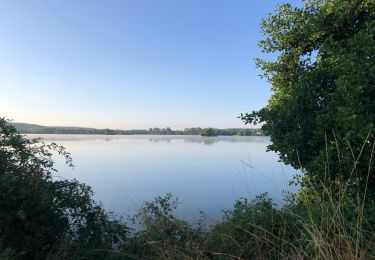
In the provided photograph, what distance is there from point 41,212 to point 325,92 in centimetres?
562

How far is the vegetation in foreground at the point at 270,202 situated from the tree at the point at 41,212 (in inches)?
0.7

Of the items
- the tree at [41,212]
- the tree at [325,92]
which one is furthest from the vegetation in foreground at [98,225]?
the tree at [325,92]

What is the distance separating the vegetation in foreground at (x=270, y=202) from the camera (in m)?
4.41

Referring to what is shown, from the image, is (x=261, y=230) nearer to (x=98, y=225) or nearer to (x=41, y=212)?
(x=98, y=225)

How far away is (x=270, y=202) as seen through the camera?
614 centimetres

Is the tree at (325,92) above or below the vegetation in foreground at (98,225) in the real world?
above

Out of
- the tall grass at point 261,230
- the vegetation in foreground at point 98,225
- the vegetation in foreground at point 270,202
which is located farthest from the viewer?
the vegetation in foreground at point 270,202

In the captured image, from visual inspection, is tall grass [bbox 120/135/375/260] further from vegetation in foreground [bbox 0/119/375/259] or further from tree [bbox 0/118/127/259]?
tree [bbox 0/118/127/259]

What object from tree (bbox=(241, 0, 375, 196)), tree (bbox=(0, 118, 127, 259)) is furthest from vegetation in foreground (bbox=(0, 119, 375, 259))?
tree (bbox=(241, 0, 375, 196))

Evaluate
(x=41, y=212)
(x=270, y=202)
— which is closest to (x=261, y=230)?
(x=270, y=202)

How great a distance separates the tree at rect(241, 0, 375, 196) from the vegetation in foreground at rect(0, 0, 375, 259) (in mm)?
21

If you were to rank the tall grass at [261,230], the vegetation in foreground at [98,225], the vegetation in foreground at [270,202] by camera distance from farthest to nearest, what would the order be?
the vegetation in foreground at [270,202] → the vegetation in foreground at [98,225] → the tall grass at [261,230]

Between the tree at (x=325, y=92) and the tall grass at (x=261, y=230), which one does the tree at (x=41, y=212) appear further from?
the tree at (x=325, y=92)

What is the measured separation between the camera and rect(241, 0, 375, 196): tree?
4.86 metres
